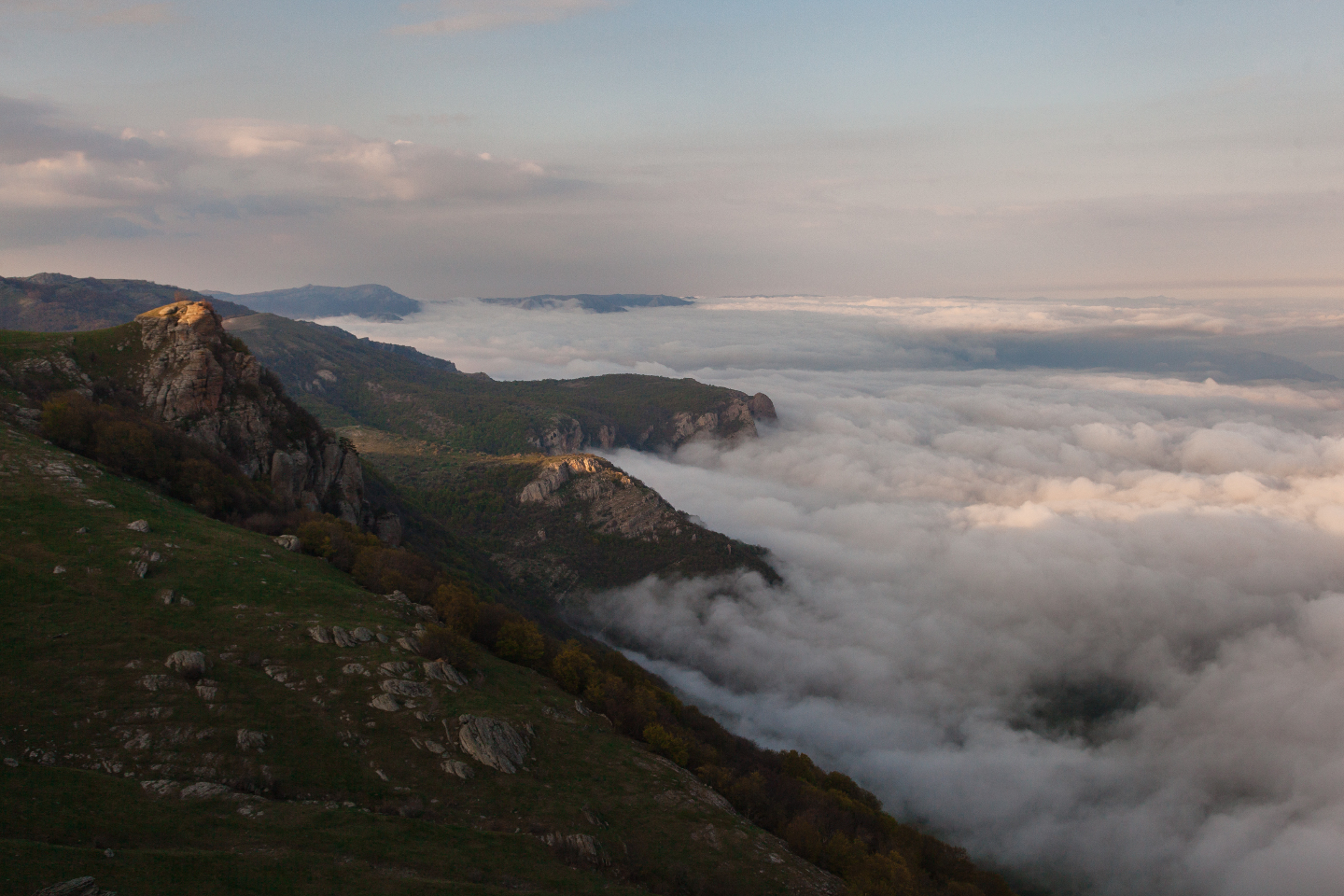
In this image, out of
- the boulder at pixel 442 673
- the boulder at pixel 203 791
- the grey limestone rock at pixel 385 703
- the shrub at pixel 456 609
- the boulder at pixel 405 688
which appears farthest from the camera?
the shrub at pixel 456 609

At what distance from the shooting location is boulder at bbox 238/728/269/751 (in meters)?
33.0

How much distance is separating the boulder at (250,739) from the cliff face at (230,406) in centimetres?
4700

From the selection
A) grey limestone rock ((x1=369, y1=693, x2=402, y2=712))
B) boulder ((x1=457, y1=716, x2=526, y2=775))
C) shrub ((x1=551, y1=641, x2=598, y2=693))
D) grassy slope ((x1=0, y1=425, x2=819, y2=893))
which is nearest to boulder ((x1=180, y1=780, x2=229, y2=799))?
grassy slope ((x1=0, y1=425, x2=819, y2=893))

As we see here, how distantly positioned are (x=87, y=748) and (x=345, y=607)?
808 inches

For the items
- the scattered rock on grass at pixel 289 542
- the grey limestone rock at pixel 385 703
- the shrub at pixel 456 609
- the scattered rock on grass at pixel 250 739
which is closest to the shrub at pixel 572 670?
the shrub at pixel 456 609

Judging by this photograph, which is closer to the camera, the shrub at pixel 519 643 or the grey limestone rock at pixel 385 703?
the grey limestone rock at pixel 385 703

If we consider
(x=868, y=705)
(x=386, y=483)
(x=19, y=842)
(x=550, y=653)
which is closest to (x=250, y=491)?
(x=550, y=653)

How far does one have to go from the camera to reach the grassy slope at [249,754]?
981 inches

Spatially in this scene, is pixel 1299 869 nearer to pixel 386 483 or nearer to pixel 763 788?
pixel 763 788

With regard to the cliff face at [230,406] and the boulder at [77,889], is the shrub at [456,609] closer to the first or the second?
the cliff face at [230,406]

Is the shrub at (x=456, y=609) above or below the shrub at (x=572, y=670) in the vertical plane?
above

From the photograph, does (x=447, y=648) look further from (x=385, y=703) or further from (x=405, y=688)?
(x=385, y=703)

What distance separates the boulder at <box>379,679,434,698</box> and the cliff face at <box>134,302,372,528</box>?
42.4 metres

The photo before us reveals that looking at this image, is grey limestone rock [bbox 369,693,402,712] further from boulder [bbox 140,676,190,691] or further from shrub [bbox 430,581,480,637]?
shrub [bbox 430,581,480,637]
